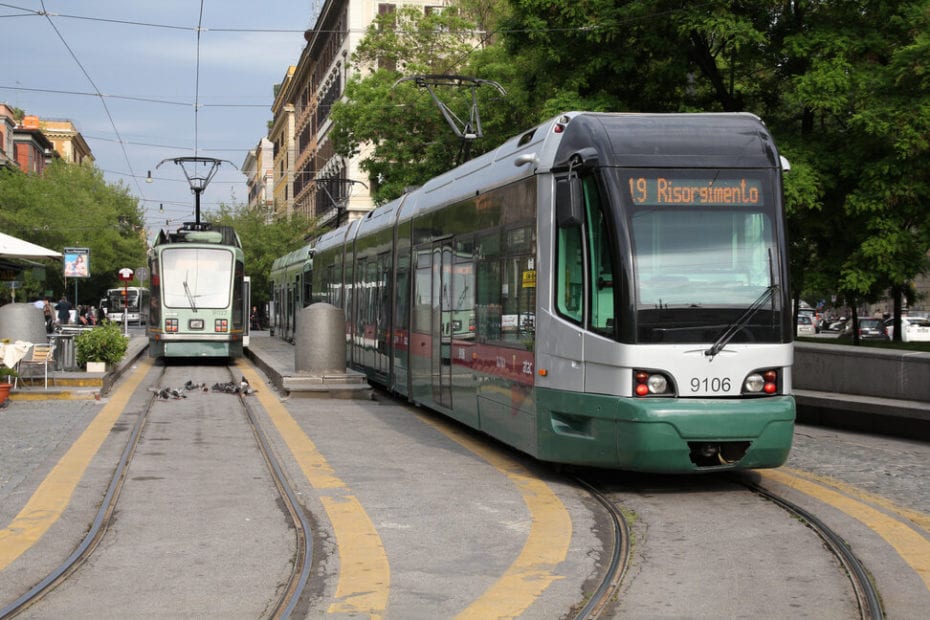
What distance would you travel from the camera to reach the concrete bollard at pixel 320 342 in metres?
19.5

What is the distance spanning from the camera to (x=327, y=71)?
7550cm

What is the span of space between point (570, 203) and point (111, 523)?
4.07m

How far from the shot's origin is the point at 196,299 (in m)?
28.6

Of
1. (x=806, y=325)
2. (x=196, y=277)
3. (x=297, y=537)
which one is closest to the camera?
(x=297, y=537)

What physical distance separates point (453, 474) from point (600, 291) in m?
2.31

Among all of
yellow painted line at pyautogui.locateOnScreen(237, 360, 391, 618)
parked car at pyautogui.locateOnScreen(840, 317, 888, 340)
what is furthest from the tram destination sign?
parked car at pyautogui.locateOnScreen(840, 317, 888, 340)

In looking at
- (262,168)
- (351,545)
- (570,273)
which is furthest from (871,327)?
(262,168)

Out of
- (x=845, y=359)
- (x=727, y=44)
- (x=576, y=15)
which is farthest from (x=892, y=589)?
(x=576, y=15)

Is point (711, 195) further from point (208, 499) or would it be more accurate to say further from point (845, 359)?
point (845, 359)

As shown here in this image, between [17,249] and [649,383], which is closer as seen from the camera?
[649,383]

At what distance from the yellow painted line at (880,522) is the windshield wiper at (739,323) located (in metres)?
1.40

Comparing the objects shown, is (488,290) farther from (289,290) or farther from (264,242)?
(264,242)

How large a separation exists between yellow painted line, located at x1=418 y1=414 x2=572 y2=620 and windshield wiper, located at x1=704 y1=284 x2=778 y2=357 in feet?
5.35

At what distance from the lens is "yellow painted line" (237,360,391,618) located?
20.2ft
